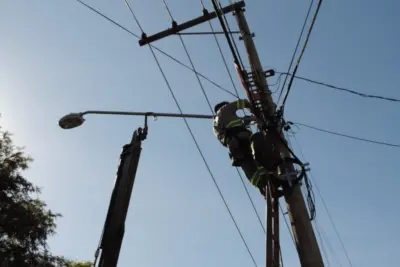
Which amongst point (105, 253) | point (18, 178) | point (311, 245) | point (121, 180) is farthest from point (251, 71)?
point (18, 178)

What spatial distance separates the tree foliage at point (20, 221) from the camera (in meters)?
13.5

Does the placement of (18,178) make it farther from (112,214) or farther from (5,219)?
(112,214)

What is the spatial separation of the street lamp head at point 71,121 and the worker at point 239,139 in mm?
2306

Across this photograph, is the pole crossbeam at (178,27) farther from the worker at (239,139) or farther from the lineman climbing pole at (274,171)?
the worker at (239,139)

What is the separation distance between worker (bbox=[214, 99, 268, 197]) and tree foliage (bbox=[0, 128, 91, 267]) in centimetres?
951

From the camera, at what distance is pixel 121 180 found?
385cm

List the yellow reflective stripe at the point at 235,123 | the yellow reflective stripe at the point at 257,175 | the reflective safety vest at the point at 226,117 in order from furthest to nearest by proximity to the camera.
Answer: the reflective safety vest at the point at 226,117 < the yellow reflective stripe at the point at 235,123 < the yellow reflective stripe at the point at 257,175

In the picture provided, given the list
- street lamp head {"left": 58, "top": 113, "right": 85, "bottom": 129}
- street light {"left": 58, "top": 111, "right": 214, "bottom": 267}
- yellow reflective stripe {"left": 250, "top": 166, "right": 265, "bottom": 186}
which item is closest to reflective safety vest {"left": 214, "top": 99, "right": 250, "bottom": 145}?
yellow reflective stripe {"left": 250, "top": 166, "right": 265, "bottom": 186}

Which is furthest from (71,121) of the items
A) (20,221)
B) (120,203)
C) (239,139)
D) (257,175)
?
(20,221)

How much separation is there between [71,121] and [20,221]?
401 inches

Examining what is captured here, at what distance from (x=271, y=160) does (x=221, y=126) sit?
1.32m

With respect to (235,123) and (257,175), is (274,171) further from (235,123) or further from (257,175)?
(235,123)

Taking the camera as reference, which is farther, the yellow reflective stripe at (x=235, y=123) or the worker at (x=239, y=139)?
the yellow reflective stripe at (x=235, y=123)

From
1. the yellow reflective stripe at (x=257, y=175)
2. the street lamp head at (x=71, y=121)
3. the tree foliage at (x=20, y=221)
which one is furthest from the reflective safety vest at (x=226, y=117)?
the tree foliage at (x=20, y=221)
